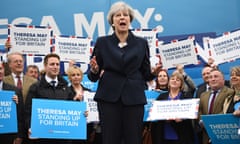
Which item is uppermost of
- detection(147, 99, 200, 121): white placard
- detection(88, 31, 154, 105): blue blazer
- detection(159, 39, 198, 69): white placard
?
detection(159, 39, 198, 69): white placard

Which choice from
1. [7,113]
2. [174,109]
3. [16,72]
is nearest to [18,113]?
[7,113]

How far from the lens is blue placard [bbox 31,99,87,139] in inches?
189

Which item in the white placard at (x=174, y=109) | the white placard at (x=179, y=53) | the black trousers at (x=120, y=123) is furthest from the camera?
the white placard at (x=179, y=53)

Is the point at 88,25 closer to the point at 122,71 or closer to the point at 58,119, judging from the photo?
the point at 58,119

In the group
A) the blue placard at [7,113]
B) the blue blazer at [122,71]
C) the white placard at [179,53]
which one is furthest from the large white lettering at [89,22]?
the blue blazer at [122,71]

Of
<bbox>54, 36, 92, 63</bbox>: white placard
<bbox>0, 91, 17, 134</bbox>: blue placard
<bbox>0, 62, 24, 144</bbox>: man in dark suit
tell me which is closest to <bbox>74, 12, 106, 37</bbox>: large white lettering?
<bbox>54, 36, 92, 63</bbox>: white placard

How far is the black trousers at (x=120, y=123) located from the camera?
10.4 ft

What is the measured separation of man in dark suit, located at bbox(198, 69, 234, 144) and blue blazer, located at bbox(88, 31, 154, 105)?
2.12 metres

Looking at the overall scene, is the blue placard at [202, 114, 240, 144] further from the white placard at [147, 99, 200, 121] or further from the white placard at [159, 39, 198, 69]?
the white placard at [159, 39, 198, 69]

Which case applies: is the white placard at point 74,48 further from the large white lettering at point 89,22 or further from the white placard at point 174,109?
the white placard at point 174,109

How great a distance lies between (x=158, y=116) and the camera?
536 cm

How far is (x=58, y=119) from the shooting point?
4.91 meters

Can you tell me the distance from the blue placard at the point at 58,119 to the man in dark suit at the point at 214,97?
137 centimetres

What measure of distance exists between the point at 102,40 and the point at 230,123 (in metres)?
1.85
